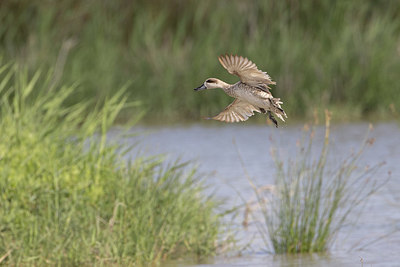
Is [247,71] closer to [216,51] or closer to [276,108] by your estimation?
[276,108]

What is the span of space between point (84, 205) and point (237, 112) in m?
3.85

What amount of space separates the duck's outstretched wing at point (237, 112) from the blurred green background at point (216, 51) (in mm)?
12191

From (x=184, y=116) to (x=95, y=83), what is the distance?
174 cm

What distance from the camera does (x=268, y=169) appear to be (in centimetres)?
1334

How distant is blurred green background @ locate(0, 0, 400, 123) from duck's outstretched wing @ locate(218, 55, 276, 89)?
40.7 ft

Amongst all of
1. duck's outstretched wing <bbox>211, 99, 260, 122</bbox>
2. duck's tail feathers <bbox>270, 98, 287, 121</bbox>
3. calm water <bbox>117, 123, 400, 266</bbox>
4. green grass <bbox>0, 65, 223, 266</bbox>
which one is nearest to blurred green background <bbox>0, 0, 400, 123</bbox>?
calm water <bbox>117, 123, 400, 266</bbox>

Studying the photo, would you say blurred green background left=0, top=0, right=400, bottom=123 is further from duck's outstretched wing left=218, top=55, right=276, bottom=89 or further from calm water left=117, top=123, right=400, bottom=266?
duck's outstretched wing left=218, top=55, right=276, bottom=89

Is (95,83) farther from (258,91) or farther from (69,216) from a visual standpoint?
(258,91)

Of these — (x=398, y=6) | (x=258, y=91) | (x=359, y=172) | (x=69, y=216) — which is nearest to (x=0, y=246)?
(x=69, y=216)

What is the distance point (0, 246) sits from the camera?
288 inches

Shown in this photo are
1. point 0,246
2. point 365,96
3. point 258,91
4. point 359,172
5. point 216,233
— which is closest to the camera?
point 258,91

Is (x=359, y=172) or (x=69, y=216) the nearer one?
(x=69, y=216)

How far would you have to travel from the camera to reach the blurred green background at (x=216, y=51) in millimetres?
17375

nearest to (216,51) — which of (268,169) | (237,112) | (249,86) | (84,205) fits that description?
(268,169)
